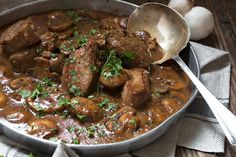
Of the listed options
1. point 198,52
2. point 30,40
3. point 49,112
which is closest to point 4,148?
point 49,112

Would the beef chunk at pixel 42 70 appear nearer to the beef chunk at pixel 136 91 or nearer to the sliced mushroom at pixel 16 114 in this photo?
the sliced mushroom at pixel 16 114

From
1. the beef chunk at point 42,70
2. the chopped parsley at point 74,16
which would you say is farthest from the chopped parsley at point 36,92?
the chopped parsley at point 74,16

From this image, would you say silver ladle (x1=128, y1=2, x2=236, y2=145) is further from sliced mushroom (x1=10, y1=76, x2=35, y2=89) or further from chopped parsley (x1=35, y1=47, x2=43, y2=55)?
sliced mushroom (x1=10, y1=76, x2=35, y2=89)

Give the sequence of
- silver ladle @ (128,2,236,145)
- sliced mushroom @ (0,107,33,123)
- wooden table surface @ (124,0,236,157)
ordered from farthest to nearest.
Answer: wooden table surface @ (124,0,236,157)
silver ladle @ (128,2,236,145)
sliced mushroom @ (0,107,33,123)

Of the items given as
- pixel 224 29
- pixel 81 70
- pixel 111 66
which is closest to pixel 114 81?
pixel 111 66

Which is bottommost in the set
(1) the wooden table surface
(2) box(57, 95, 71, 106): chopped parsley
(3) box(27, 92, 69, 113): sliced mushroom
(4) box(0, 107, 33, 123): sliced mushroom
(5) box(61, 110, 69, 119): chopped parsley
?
(1) the wooden table surface

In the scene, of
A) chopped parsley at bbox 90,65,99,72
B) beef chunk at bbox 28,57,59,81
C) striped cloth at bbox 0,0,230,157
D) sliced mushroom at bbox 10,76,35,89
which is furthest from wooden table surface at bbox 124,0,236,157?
sliced mushroom at bbox 10,76,35,89

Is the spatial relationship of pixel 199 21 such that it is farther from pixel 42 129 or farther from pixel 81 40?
pixel 42 129
